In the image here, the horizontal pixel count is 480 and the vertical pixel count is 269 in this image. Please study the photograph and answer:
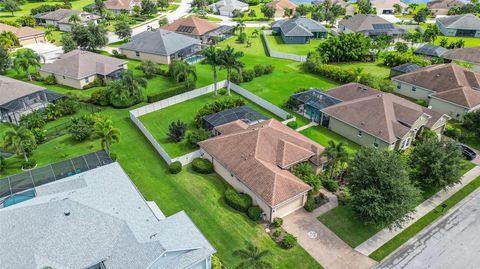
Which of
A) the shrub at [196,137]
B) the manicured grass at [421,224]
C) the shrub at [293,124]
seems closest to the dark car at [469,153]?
the manicured grass at [421,224]

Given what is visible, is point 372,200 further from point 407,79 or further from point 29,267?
point 407,79

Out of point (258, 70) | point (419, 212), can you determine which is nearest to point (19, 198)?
point (419, 212)

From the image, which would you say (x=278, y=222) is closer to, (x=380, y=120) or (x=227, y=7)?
(x=380, y=120)

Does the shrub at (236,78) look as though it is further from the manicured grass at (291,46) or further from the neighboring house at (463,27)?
the neighboring house at (463,27)

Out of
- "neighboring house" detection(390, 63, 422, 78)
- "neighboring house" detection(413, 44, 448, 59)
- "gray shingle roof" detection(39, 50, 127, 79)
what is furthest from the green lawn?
"neighboring house" detection(413, 44, 448, 59)

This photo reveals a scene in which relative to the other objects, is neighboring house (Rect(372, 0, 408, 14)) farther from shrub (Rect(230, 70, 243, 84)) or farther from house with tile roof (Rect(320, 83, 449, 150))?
house with tile roof (Rect(320, 83, 449, 150))
